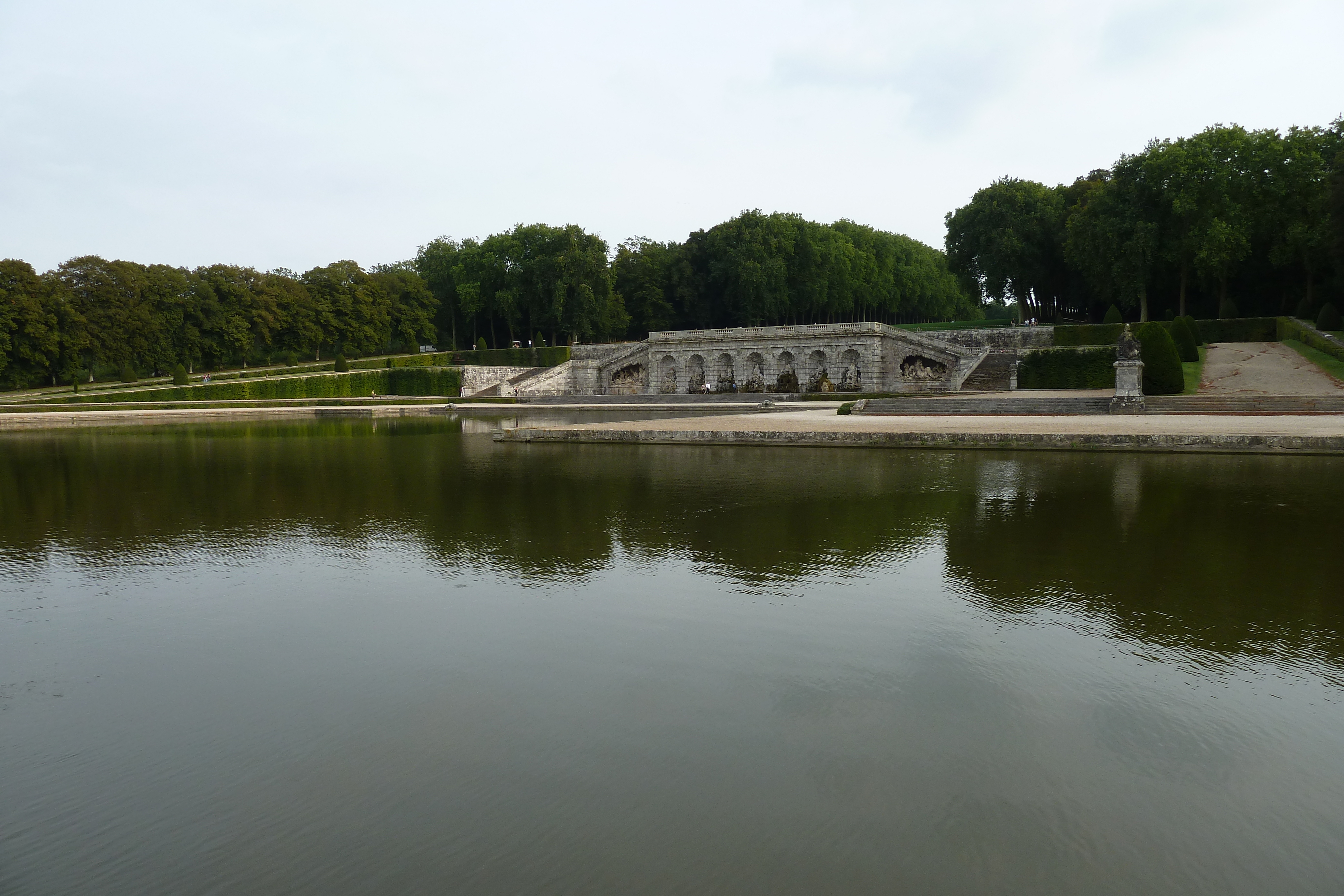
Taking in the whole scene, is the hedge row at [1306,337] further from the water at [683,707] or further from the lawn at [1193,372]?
the water at [683,707]

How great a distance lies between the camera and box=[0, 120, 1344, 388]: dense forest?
148 ft

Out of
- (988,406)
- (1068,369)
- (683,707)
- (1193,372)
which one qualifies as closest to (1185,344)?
(1193,372)

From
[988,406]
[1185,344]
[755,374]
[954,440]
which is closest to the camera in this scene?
[954,440]

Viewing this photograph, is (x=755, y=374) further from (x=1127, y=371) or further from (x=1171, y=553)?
(x=1171, y=553)

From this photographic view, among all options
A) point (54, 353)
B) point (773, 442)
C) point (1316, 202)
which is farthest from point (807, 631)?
point (54, 353)

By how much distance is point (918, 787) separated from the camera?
3941 millimetres

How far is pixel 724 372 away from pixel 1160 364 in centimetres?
3080

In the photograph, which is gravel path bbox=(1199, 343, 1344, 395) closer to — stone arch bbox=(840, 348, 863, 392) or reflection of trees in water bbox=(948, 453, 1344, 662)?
reflection of trees in water bbox=(948, 453, 1344, 662)

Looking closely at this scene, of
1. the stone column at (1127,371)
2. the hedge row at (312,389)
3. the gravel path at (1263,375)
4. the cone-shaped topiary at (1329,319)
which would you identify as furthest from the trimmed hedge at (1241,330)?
the hedge row at (312,389)

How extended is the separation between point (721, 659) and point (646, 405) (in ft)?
131

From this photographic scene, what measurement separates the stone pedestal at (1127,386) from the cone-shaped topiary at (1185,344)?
37.2ft

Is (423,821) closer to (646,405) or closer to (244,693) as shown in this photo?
(244,693)

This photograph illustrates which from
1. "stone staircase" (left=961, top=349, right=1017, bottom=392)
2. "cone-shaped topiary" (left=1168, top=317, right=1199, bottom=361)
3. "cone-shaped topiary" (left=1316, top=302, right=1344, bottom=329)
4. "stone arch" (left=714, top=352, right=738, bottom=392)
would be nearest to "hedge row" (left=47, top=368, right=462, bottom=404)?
"stone arch" (left=714, top=352, right=738, bottom=392)

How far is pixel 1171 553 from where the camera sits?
335 inches
